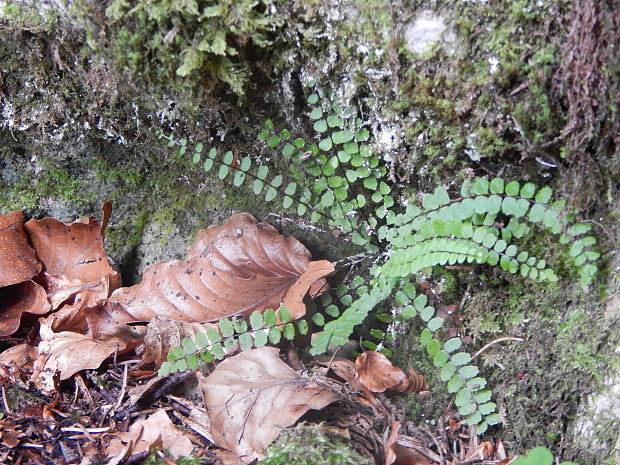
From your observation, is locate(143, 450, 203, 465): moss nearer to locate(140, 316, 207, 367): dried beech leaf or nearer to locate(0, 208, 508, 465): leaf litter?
locate(0, 208, 508, 465): leaf litter

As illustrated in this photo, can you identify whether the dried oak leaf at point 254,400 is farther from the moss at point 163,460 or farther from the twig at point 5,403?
the twig at point 5,403

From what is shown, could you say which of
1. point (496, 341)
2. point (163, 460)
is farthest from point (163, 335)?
point (496, 341)

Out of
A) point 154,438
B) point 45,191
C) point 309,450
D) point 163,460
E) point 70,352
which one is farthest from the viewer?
point 45,191

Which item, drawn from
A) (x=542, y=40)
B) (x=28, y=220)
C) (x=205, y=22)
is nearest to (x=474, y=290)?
(x=542, y=40)

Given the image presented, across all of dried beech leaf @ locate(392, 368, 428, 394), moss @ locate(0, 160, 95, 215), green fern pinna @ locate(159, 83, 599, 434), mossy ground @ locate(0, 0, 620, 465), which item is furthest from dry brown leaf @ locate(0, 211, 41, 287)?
dried beech leaf @ locate(392, 368, 428, 394)

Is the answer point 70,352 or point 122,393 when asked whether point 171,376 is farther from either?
point 70,352

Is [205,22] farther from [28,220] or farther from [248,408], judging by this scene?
[28,220]
